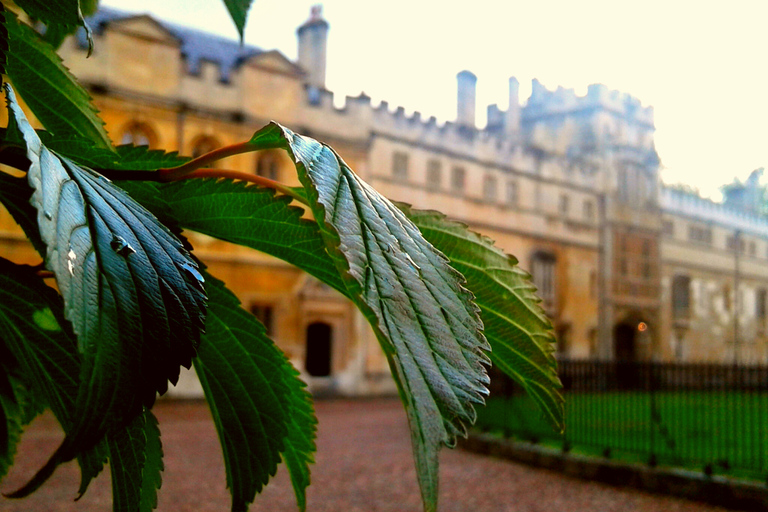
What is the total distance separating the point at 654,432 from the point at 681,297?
20032mm

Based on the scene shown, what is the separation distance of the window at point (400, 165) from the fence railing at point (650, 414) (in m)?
9.99

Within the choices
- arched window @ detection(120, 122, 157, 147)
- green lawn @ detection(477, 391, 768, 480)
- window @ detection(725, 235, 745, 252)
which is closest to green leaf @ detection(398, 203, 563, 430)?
green lawn @ detection(477, 391, 768, 480)

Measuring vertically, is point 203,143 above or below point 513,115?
below

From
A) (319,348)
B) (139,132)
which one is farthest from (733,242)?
(139,132)

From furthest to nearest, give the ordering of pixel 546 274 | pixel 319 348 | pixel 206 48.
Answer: pixel 546 274, pixel 206 48, pixel 319 348

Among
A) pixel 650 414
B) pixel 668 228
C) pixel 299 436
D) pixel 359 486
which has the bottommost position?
pixel 359 486

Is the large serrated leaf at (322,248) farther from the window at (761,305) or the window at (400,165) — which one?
the window at (761,305)

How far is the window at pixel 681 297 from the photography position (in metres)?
27.8

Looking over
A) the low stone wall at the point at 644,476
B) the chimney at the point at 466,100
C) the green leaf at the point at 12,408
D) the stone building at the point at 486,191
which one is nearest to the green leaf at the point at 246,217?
the green leaf at the point at 12,408

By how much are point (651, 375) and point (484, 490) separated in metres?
2.46

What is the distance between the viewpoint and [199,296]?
1.21 ft

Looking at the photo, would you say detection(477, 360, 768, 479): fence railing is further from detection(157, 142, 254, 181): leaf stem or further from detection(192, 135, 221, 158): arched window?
detection(192, 135, 221, 158): arched window

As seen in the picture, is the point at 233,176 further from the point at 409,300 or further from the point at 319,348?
the point at 319,348

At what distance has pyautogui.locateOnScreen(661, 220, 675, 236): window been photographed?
27.3 metres
